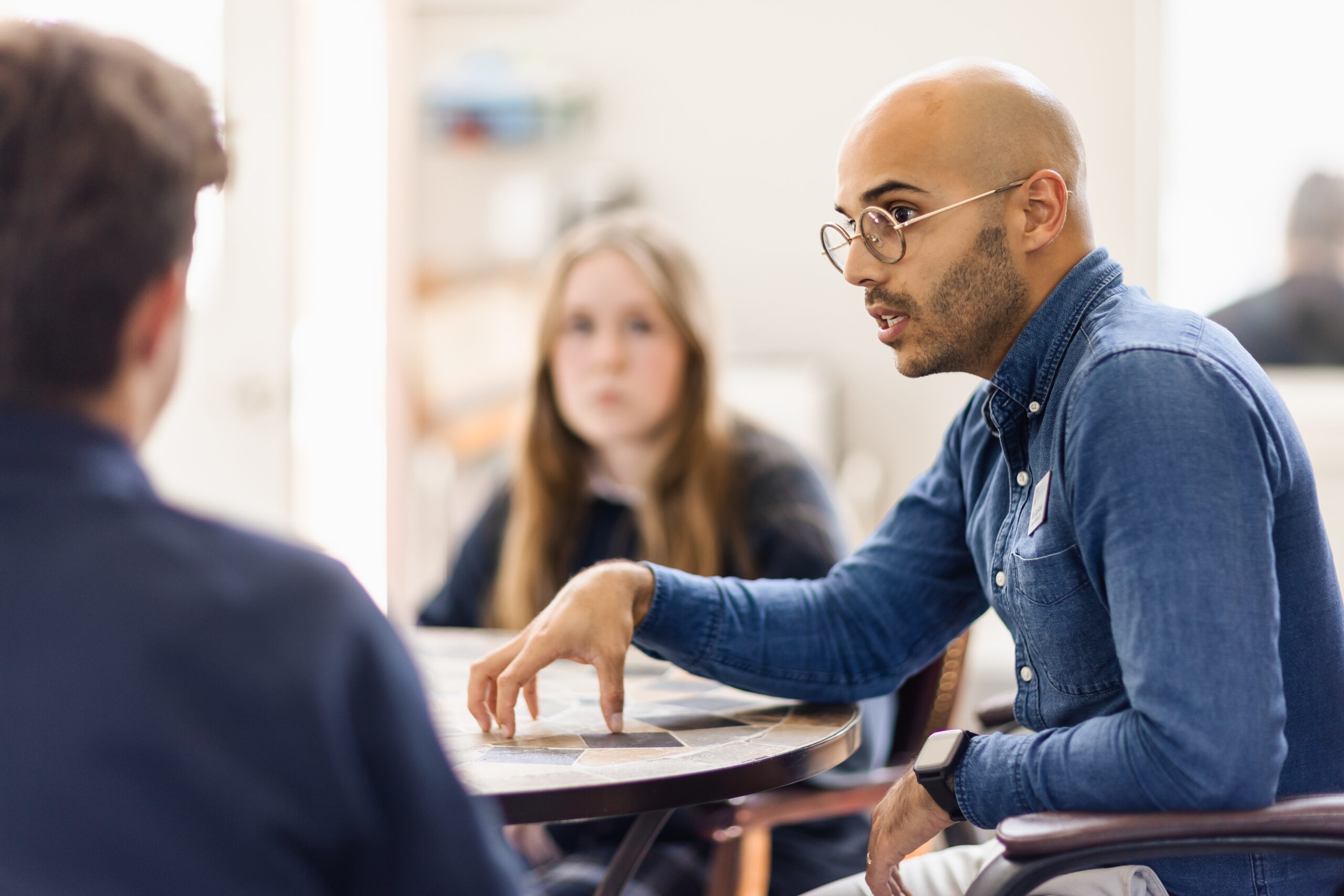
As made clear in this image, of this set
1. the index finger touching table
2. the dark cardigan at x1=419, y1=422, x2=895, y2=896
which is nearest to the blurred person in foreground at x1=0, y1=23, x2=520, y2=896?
the index finger touching table

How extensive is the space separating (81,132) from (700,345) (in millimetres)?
1657

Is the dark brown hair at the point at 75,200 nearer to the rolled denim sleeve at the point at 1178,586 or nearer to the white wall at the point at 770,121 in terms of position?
the rolled denim sleeve at the point at 1178,586

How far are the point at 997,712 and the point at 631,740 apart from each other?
0.56 metres

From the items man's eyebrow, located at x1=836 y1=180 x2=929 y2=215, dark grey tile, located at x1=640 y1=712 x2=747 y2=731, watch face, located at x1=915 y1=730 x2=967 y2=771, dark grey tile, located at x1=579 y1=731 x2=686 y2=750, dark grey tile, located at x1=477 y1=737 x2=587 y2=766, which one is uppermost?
man's eyebrow, located at x1=836 y1=180 x2=929 y2=215

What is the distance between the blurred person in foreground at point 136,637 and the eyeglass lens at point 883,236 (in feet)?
2.37

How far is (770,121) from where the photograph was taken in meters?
4.14

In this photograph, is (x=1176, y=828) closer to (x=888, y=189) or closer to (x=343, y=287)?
(x=888, y=189)

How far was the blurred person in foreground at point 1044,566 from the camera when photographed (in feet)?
2.99

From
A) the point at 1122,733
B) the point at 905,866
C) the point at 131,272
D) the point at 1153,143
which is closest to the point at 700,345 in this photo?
the point at 905,866

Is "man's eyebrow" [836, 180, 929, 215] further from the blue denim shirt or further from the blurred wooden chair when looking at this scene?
the blurred wooden chair

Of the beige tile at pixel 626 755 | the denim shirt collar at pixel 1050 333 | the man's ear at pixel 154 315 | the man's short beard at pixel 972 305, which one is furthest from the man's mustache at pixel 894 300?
the man's ear at pixel 154 315

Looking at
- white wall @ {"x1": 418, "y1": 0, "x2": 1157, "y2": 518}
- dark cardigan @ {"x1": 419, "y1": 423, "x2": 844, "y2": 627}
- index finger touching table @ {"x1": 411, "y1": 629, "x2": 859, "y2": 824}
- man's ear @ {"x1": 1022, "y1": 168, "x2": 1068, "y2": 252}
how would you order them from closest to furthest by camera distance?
index finger touching table @ {"x1": 411, "y1": 629, "x2": 859, "y2": 824} → man's ear @ {"x1": 1022, "y1": 168, "x2": 1068, "y2": 252} → dark cardigan @ {"x1": 419, "y1": 423, "x2": 844, "y2": 627} → white wall @ {"x1": 418, "y1": 0, "x2": 1157, "y2": 518}

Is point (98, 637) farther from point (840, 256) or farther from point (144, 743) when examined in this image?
point (840, 256)

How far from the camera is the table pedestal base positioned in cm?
126
